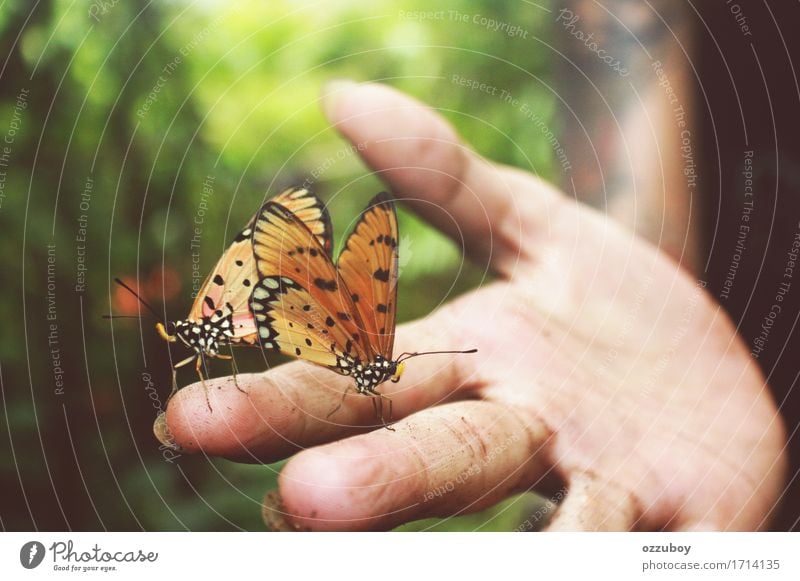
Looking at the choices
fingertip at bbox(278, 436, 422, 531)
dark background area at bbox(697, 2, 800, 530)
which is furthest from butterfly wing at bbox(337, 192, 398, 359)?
dark background area at bbox(697, 2, 800, 530)

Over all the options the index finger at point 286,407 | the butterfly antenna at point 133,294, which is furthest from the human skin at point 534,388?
the butterfly antenna at point 133,294

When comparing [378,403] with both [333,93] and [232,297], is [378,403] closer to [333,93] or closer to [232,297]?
[232,297]

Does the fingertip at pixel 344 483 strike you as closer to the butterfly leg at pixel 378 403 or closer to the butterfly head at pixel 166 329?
the butterfly leg at pixel 378 403

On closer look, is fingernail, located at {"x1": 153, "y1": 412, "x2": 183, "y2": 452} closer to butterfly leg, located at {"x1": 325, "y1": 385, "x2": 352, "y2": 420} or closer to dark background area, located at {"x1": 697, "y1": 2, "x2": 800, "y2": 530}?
butterfly leg, located at {"x1": 325, "y1": 385, "x2": 352, "y2": 420}

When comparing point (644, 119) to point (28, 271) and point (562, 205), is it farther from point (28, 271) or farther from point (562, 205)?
point (28, 271)

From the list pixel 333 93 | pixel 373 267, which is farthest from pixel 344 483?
pixel 333 93
